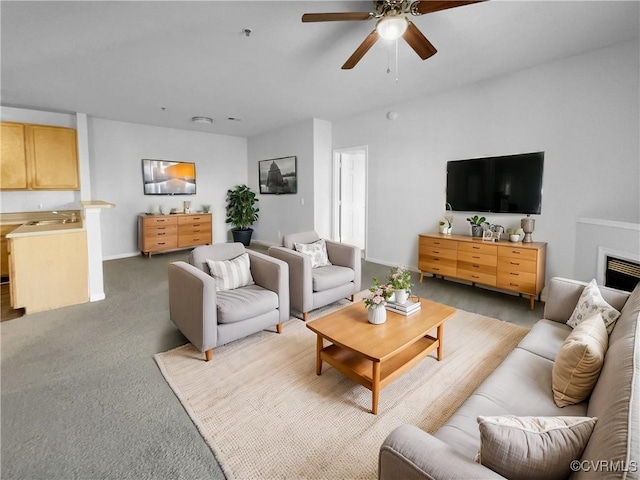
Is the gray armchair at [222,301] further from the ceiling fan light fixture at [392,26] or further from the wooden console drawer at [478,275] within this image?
the wooden console drawer at [478,275]

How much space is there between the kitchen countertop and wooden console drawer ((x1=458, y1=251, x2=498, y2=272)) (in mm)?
4643

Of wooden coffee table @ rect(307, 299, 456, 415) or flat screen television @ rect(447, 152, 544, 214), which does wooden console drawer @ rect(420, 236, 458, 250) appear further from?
wooden coffee table @ rect(307, 299, 456, 415)

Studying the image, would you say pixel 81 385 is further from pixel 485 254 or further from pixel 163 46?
pixel 485 254

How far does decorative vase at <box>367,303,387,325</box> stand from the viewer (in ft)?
7.52

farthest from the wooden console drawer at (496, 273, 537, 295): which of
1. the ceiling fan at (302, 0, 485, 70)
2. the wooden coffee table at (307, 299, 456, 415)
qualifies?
the ceiling fan at (302, 0, 485, 70)

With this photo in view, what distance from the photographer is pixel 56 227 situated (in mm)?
3785

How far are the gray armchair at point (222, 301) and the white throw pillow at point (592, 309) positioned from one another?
2202 mm

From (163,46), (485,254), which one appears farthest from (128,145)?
(485,254)

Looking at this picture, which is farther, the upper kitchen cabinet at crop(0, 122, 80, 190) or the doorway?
the doorway

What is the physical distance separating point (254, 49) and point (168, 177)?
4.54 meters

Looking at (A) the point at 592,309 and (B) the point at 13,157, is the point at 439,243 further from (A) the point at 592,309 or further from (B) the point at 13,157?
(B) the point at 13,157

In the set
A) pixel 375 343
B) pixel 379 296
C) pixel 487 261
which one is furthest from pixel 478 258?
pixel 375 343

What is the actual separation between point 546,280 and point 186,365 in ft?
13.3

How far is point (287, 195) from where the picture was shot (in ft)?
22.6
